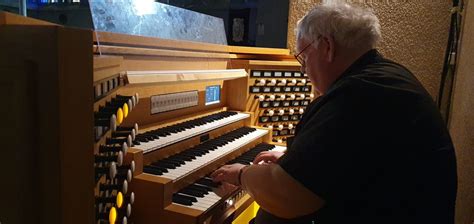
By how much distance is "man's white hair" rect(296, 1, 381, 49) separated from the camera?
1214mm

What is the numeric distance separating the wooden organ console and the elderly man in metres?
0.49

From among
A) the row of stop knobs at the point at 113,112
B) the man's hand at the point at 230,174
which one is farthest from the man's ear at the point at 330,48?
the row of stop knobs at the point at 113,112

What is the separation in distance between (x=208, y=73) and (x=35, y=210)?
139 cm

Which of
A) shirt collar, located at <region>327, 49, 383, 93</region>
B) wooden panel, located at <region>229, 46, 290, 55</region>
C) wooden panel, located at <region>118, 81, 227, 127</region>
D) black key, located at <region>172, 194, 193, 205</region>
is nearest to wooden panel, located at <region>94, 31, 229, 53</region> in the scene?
wooden panel, located at <region>118, 81, 227, 127</region>

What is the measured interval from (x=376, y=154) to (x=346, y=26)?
457 mm

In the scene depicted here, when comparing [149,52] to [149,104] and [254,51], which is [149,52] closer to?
[149,104]

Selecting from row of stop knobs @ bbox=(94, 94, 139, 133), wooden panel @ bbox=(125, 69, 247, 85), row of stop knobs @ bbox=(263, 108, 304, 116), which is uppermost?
wooden panel @ bbox=(125, 69, 247, 85)

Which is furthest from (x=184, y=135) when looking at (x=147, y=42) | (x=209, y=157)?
(x=147, y=42)

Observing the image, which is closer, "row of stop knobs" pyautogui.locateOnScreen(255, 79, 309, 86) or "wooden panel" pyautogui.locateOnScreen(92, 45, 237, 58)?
"wooden panel" pyautogui.locateOnScreen(92, 45, 237, 58)

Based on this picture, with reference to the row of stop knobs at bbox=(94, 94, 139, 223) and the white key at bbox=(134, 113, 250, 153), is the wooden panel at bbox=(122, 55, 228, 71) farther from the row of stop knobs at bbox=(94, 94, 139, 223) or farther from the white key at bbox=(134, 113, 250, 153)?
the row of stop knobs at bbox=(94, 94, 139, 223)

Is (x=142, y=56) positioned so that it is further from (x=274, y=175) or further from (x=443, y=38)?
(x=443, y=38)

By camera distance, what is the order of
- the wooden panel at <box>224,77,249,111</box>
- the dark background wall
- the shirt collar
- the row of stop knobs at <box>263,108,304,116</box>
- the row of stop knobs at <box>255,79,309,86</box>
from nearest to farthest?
the shirt collar, the wooden panel at <box>224,77,249,111</box>, the row of stop knobs at <box>255,79,309,86</box>, the row of stop knobs at <box>263,108,304,116</box>, the dark background wall

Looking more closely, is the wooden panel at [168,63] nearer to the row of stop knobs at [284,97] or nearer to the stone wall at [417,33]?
the row of stop knobs at [284,97]

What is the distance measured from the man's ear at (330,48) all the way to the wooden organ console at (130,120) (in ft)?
2.28
